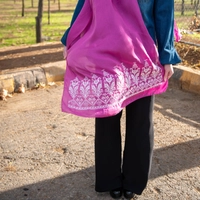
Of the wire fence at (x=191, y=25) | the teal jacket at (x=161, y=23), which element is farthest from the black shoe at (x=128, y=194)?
the wire fence at (x=191, y=25)

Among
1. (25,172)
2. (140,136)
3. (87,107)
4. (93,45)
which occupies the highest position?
(93,45)

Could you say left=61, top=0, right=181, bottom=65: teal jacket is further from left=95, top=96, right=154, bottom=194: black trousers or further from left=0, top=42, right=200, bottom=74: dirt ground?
left=0, top=42, right=200, bottom=74: dirt ground

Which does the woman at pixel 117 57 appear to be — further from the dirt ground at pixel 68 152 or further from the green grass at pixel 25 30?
the green grass at pixel 25 30

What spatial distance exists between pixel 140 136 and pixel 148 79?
398 mm

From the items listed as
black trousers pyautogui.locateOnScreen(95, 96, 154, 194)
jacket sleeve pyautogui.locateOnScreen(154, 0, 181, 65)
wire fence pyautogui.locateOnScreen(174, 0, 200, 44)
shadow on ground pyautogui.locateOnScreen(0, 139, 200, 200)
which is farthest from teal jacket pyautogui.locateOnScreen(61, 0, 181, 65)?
wire fence pyautogui.locateOnScreen(174, 0, 200, 44)

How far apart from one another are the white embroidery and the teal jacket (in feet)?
0.35

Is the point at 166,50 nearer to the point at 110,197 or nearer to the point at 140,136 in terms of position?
the point at 140,136

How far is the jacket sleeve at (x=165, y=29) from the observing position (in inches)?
92.2

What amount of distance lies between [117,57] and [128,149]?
69 cm

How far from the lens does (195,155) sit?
11.1 ft

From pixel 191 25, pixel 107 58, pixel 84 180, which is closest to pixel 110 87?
pixel 107 58

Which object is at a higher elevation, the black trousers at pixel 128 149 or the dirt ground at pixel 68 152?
the black trousers at pixel 128 149

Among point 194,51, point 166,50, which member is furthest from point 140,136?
point 194,51

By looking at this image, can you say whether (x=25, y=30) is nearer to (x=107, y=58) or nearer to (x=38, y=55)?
(x=38, y=55)
